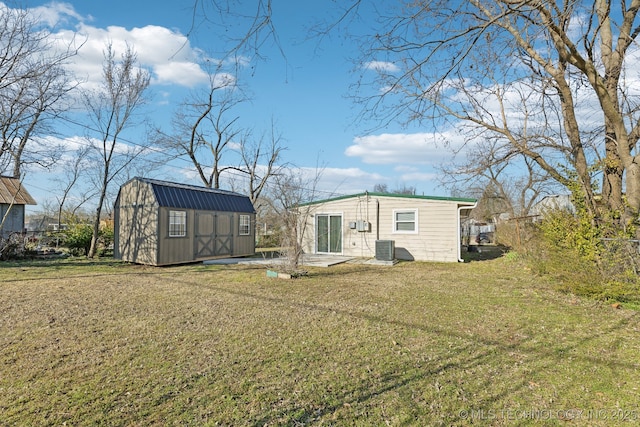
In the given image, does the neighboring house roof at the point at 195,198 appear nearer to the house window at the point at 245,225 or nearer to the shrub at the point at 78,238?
the house window at the point at 245,225

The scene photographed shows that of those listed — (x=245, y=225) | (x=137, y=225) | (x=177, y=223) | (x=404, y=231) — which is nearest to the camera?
(x=137, y=225)

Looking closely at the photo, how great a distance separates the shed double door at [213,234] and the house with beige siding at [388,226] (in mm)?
3302

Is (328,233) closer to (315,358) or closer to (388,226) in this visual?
(388,226)

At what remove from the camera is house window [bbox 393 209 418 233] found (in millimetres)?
14130

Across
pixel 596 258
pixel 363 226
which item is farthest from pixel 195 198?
pixel 596 258

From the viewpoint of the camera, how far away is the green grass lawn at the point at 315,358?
2.62 metres

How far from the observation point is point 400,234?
47.1ft

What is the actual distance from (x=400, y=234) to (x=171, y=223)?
8.68 meters

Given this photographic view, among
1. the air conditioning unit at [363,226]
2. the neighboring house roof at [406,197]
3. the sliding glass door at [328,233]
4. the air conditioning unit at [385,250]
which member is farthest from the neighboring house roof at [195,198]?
the air conditioning unit at [385,250]

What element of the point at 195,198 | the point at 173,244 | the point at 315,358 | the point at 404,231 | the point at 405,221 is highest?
the point at 195,198

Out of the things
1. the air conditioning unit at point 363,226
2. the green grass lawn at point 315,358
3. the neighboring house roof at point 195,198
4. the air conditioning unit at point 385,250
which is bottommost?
the green grass lawn at point 315,358

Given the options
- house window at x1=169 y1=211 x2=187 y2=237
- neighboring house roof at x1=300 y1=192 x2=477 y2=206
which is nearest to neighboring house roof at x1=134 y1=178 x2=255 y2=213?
house window at x1=169 y1=211 x2=187 y2=237

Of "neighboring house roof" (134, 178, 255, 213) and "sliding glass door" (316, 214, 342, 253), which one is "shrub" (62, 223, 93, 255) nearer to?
"neighboring house roof" (134, 178, 255, 213)

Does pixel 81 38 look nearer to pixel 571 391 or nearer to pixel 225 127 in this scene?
pixel 571 391
